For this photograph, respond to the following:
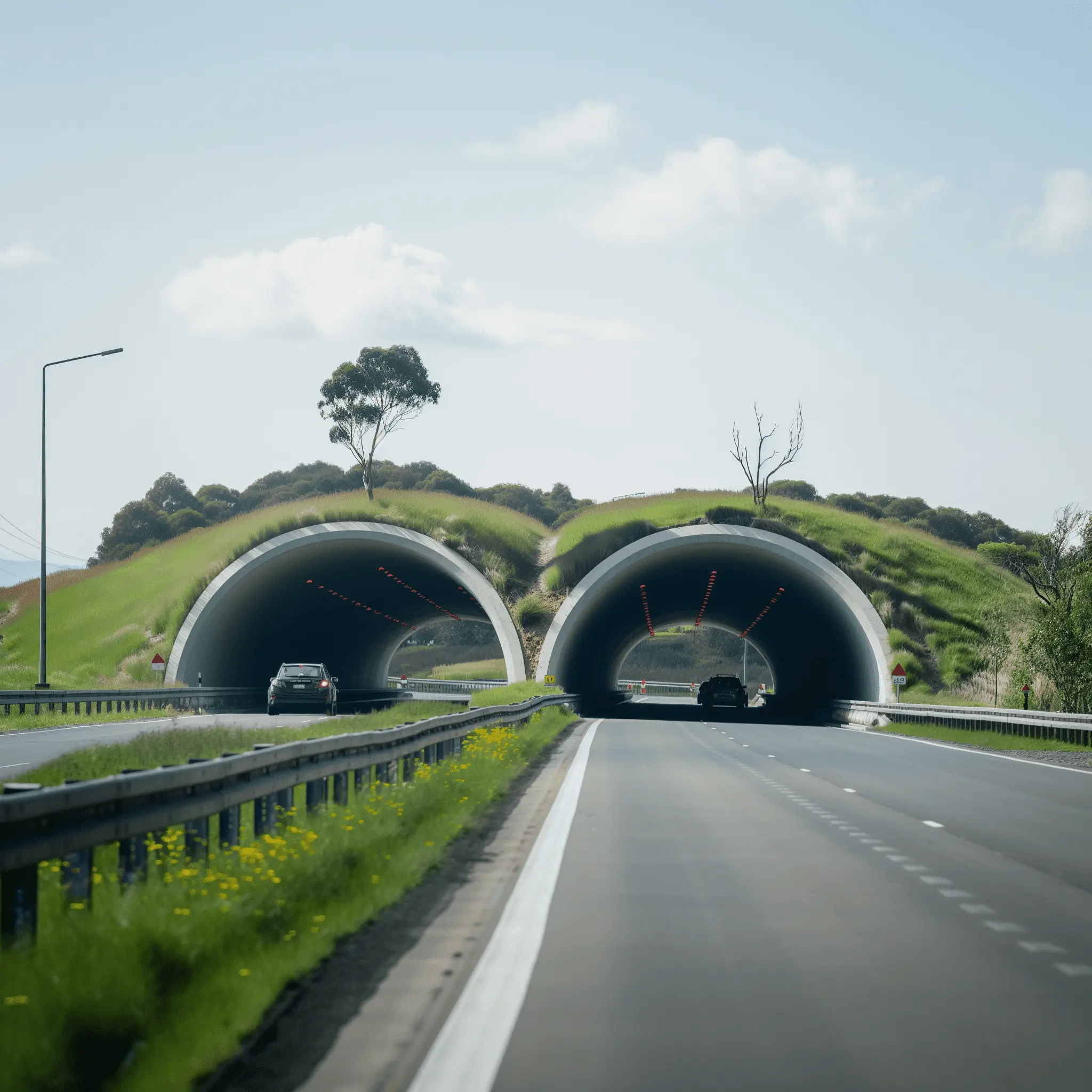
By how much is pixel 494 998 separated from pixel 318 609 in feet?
189

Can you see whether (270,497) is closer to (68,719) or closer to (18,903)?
(68,719)

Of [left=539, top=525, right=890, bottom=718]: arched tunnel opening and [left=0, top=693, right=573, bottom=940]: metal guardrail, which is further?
[left=539, top=525, right=890, bottom=718]: arched tunnel opening

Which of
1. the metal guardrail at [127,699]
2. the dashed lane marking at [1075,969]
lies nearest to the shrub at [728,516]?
the metal guardrail at [127,699]

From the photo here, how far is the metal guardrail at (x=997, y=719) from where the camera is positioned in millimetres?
31453

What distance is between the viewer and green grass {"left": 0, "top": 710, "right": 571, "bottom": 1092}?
5.47 metres

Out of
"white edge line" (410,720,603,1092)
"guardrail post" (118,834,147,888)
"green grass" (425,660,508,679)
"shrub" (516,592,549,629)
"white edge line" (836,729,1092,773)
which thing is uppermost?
"shrub" (516,592,549,629)

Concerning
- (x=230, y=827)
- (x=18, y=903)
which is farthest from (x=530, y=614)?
(x=18, y=903)

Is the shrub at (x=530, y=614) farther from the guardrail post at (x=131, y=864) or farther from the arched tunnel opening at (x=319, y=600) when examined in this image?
the guardrail post at (x=131, y=864)

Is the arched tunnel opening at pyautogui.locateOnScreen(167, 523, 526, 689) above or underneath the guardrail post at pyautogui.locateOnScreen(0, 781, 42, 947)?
above

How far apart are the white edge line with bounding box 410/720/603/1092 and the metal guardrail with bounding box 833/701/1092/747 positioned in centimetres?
2189

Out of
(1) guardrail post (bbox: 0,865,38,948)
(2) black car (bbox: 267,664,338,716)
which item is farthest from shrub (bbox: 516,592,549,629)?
(1) guardrail post (bbox: 0,865,38,948)

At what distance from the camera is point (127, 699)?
136ft

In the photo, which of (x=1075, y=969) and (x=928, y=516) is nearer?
(x=1075, y=969)

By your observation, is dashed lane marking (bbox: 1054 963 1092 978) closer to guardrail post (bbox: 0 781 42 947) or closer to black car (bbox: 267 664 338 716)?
guardrail post (bbox: 0 781 42 947)
